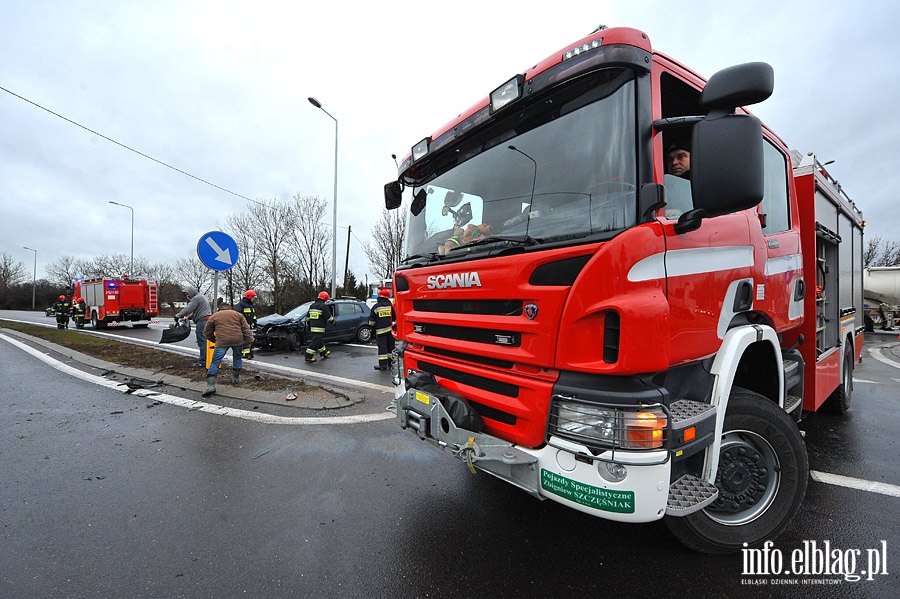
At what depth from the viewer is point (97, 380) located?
269 inches

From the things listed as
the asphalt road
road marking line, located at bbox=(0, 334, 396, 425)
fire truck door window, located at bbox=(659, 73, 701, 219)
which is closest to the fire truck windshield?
fire truck door window, located at bbox=(659, 73, 701, 219)

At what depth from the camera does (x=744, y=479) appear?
225 cm

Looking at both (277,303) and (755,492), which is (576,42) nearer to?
(755,492)

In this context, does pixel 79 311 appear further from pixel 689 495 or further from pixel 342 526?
pixel 689 495

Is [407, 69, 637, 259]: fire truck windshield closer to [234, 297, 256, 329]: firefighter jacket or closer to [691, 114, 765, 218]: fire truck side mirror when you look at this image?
[691, 114, 765, 218]: fire truck side mirror

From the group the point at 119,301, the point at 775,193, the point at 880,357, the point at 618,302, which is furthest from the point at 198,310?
the point at 880,357

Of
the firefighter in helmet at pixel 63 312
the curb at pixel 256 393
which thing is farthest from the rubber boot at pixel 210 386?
the firefighter in helmet at pixel 63 312

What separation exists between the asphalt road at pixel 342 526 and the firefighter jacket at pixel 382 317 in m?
3.93

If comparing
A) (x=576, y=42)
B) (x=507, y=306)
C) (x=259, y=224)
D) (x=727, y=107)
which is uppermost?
(x=259, y=224)

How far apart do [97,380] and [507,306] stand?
8.27 metres

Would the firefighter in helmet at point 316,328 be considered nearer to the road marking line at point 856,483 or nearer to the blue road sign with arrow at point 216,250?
the blue road sign with arrow at point 216,250

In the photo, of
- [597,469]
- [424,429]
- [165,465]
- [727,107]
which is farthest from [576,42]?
[165,465]

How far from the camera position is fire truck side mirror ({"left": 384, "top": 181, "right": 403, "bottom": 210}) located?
3.60 metres

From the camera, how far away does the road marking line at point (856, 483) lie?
2.92 metres
